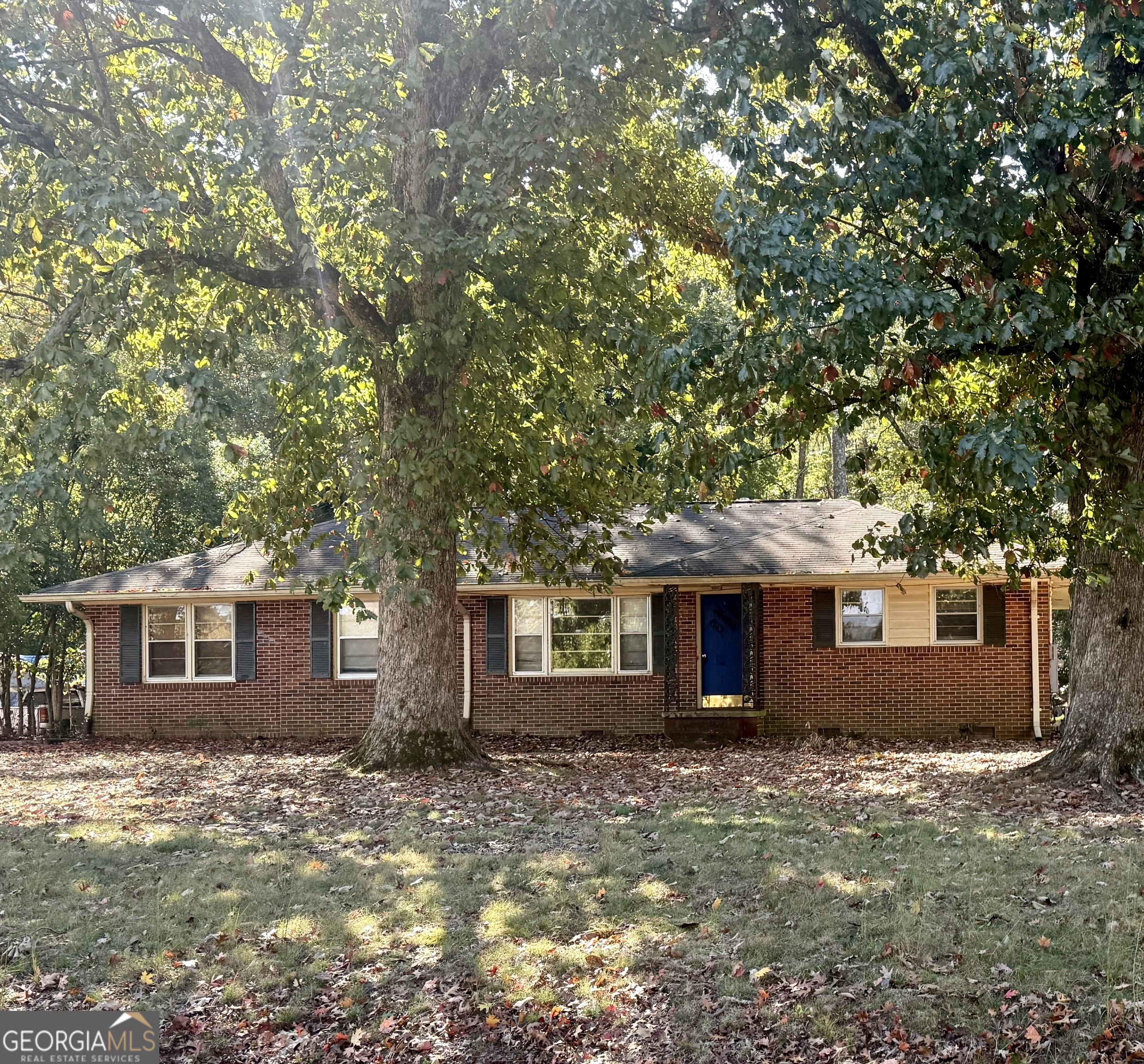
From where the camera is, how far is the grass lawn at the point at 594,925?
208 inches

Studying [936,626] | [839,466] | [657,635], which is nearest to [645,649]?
[657,635]

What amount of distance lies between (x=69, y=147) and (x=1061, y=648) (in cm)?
2621

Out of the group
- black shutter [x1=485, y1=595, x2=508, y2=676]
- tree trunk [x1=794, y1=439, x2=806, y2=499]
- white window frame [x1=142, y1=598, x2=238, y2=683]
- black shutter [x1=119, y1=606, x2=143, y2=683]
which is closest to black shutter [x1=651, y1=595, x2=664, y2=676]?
black shutter [x1=485, y1=595, x2=508, y2=676]

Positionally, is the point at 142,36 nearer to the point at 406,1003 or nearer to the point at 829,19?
the point at 829,19

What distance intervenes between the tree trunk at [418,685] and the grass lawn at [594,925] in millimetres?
2004

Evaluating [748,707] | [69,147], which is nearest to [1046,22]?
[69,147]

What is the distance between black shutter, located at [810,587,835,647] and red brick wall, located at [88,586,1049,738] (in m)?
0.11

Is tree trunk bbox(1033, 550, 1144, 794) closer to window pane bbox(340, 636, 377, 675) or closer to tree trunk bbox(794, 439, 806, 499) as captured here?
window pane bbox(340, 636, 377, 675)

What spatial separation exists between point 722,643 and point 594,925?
12.1 meters

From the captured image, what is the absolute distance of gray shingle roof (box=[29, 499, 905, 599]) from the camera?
1756cm

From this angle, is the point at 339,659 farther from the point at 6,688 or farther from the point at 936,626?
the point at 936,626

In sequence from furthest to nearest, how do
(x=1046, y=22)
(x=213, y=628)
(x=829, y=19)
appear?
(x=213, y=628) < (x=829, y=19) < (x=1046, y=22)

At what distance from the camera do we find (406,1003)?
5676mm

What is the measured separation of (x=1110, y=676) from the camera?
1130 centimetres
